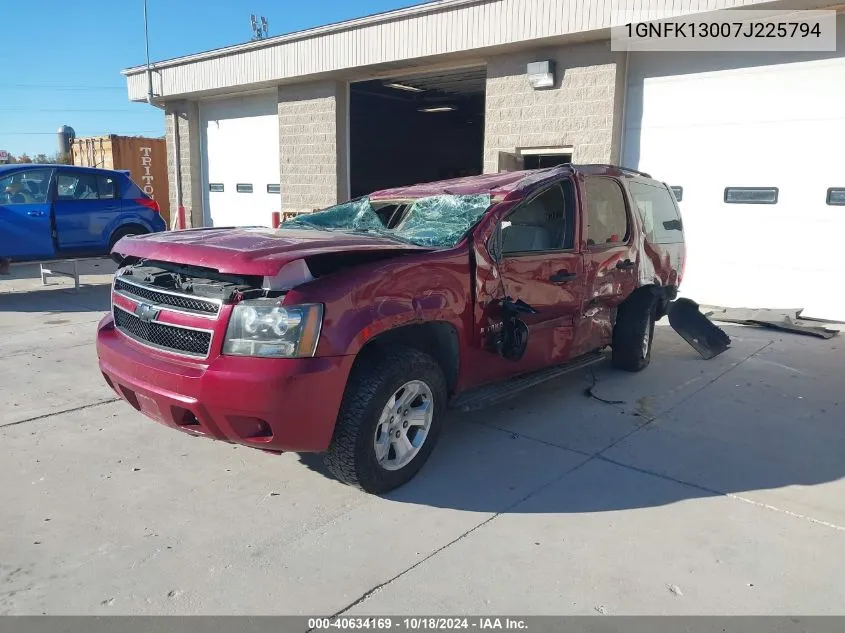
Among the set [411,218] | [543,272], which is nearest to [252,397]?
[411,218]

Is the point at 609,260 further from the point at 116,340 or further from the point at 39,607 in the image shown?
the point at 39,607

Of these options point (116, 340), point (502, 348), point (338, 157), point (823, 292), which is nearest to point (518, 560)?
point (502, 348)

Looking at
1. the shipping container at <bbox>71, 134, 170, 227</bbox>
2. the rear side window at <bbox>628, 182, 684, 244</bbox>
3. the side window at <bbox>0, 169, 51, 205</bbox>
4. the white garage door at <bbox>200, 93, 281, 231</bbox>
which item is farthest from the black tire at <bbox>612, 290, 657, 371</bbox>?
the shipping container at <bbox>71, 134, 170, 227</bbox>

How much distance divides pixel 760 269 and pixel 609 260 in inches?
184

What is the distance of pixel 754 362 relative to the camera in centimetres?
650

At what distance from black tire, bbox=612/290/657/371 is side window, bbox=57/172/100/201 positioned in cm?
827

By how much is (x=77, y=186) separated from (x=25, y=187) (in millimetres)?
728

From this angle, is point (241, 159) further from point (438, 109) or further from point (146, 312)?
point (146, 312)

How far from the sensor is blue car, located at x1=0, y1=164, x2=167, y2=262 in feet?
30.7

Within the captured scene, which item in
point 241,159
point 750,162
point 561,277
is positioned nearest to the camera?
point 561,277

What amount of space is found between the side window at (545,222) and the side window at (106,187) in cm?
808

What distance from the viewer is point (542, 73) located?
32.4ft
